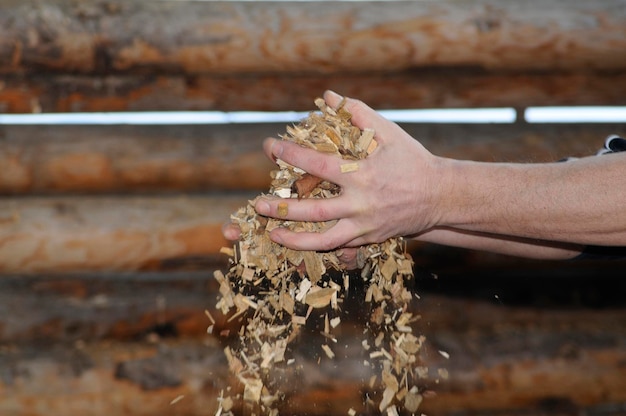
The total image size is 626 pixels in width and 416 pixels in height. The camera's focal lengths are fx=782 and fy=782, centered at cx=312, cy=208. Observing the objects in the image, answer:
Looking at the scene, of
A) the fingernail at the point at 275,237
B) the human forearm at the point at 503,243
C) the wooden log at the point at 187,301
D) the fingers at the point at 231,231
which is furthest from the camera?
the wooden log at the point at 187,301

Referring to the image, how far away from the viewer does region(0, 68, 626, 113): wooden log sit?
368cm

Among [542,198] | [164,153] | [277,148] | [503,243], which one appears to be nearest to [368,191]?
[277,148]

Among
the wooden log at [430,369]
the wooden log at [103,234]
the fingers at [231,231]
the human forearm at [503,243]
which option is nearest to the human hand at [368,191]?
the fingers at [231,231]

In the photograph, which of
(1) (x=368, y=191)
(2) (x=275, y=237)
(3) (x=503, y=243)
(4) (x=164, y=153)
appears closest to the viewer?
(1) (x=368, y=191)

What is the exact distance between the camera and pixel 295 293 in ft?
8.23

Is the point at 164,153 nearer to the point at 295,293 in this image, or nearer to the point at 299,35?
the point at 299,35

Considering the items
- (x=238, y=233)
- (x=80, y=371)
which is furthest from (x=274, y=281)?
(x=80, y=371)

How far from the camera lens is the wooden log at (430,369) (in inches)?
139

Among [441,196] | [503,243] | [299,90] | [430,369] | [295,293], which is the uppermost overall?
[299,90]

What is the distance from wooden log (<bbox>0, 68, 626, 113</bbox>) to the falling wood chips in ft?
4.16

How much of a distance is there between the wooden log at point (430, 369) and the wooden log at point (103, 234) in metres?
0.40

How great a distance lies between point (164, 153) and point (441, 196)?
1832mm

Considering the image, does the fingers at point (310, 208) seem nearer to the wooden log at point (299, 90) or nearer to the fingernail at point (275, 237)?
the fingernail at point (275, 237)

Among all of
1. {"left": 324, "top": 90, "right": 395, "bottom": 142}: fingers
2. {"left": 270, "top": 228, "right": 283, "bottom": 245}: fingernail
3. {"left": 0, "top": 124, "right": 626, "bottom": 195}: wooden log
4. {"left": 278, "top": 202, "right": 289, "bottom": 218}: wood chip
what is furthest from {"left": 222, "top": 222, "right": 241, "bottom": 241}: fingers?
{"left": 0, "top": 124, "right": 626, "bottom": 195}: wooden log
